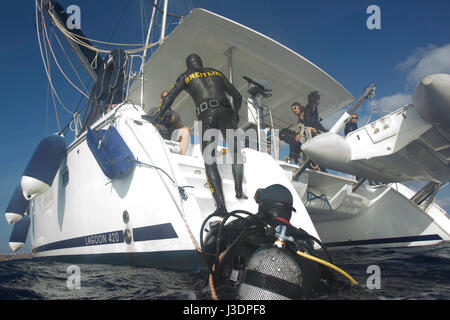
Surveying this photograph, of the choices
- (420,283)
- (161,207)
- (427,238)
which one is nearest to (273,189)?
(161,207)

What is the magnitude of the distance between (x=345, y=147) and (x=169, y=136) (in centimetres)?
235

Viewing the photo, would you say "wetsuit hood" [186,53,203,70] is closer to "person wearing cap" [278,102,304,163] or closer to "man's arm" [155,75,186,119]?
"man's arm" [155,75,186,119]

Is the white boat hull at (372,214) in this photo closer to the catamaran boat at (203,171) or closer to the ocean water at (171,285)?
the catamaran boat at (203,171)

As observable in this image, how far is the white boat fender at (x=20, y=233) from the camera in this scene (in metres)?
5.75

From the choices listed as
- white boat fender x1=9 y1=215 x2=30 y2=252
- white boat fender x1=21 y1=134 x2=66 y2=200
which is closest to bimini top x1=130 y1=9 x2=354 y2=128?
white boat fender x1=21 y1=134 x2=66 y2=200

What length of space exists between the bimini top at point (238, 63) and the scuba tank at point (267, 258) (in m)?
3.08

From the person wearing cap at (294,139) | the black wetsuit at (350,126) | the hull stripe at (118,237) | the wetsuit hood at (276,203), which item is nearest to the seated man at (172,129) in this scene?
the hull stripe at (118,237)

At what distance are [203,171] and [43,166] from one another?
237cm

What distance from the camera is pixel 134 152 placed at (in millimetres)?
2828

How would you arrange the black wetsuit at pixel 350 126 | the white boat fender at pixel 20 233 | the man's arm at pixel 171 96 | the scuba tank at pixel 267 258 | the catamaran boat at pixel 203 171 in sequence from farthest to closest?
the black wetsuit at pixel 350 126, the white boat fender at pixel 20 233, the man's arm at pixel 171 96, the catamaran boat at pixel 203 171, the scuba tank at pixel 267 258

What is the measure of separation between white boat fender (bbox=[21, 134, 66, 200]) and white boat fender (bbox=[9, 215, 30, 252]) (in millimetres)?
2765
